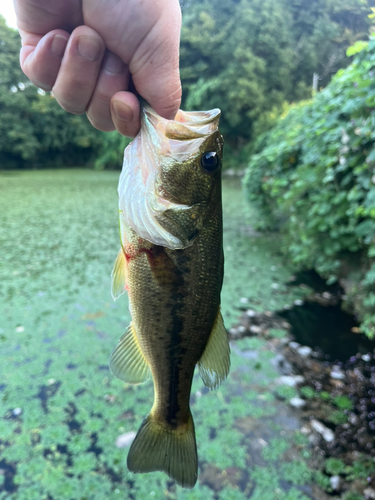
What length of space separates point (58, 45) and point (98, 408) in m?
2.23

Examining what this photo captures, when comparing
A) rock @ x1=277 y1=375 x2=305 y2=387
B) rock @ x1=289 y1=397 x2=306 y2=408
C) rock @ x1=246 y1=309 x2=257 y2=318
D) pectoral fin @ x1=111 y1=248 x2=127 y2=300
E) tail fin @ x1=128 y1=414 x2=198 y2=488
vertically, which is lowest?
rock @ x1=289 y1=397 x2=306 y2=408

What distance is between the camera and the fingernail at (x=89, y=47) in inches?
36.1

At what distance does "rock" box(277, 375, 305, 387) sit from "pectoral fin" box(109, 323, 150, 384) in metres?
1.78

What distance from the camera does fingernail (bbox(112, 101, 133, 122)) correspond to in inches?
38.4

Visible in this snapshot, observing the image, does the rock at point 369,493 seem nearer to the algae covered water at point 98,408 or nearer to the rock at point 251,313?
the algae covered water at point 98,408

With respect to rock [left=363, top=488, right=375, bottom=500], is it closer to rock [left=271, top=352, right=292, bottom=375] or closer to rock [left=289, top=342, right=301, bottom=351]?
rock [left=271, top=352, right=292, bottom=375]

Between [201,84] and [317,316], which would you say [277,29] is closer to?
[201,84]

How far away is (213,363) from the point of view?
3.84ft

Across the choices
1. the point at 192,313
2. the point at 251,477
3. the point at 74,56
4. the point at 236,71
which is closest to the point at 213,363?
the point at 192,313

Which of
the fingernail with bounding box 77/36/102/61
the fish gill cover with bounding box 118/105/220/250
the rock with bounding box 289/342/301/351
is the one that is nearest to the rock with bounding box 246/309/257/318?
the rock with bounding box 289/342/301/351

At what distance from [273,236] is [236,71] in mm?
20107

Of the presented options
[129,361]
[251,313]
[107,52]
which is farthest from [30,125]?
[129,361]

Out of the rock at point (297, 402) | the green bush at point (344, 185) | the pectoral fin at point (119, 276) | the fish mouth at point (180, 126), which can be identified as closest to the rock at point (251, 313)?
the green bush at point (344, 185)

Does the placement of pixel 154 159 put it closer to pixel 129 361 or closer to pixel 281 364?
pixel 129 361
